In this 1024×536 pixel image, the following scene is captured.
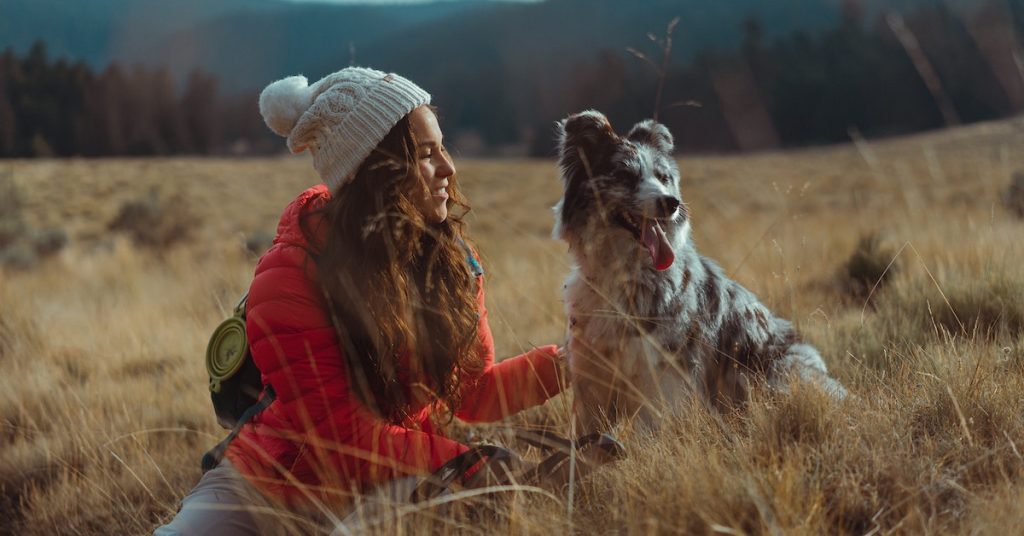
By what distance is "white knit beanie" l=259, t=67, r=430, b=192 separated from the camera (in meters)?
2.99

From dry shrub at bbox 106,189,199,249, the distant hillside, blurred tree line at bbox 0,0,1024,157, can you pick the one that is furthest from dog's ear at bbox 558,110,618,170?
the distant hillside

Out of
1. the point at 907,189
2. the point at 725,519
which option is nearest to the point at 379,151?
the point at 725,519

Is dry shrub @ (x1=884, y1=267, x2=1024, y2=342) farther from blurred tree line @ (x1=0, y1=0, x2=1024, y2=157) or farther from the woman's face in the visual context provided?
blurred tree line @ (x1=0, y1=0, x2=1024, y2=157)

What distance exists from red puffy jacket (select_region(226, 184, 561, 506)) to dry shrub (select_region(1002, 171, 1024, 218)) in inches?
327

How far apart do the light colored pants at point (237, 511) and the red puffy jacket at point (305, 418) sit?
5cm

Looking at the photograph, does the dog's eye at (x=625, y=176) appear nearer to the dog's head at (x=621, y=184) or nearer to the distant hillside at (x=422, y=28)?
the dog's head at (x=621, y=184)

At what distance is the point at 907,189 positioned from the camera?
5.82m

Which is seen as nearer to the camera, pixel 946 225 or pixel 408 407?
pixel 408 407

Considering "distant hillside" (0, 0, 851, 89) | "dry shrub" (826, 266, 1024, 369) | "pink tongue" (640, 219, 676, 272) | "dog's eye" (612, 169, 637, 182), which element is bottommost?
"dry shrub" (826, 266, 1024, 369)

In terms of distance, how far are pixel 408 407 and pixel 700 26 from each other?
16680 cm

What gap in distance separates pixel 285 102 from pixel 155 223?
14.5 m

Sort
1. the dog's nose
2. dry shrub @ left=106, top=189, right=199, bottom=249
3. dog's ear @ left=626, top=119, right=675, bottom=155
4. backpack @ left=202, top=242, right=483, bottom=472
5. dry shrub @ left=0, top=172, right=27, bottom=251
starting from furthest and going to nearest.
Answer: dry shrub @ left=106, top=189, right=199, bottom=249 → dry shrub @ left=0, top=172, right=27, bottom=251 → dog's ear @ left=626, top=119, right=675, bottom=155 → the dog's nose → backpack @ left=202, top=242, right=483, bottom=472

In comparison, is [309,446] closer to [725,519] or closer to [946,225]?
[725,519]

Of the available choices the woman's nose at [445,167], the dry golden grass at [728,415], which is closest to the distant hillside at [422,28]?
the dry golden grass at [728,415]
